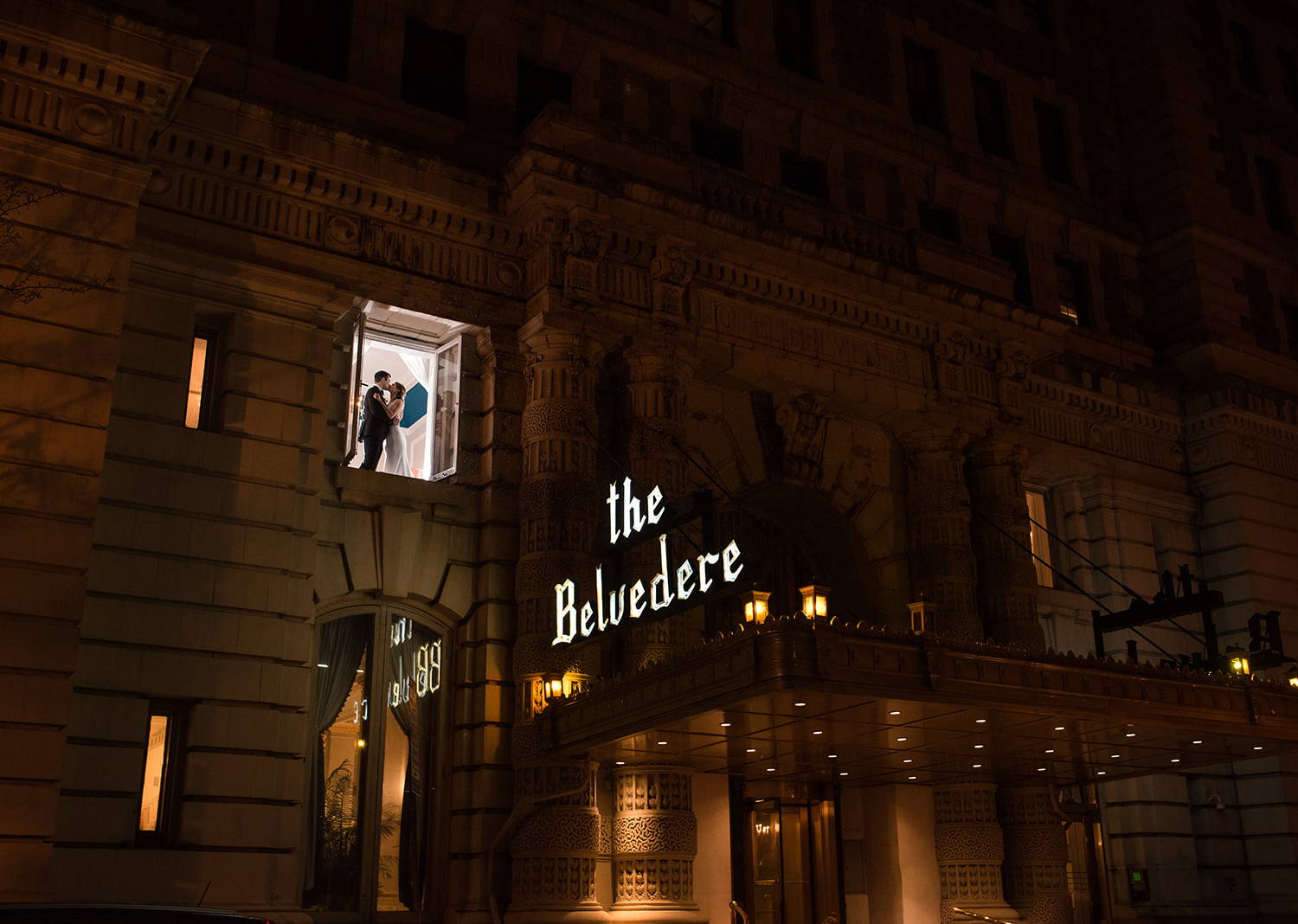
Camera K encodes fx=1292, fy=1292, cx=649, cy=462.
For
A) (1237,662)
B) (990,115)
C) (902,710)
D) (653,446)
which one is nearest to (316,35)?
(653,446)

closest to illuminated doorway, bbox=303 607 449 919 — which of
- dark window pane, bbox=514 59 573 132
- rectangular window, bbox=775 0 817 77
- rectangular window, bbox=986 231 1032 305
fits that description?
dark window pane, bbox=514 59 573 132

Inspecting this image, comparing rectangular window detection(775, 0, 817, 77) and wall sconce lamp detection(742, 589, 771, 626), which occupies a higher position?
rectangular window detection(775, 0, 817, 77)

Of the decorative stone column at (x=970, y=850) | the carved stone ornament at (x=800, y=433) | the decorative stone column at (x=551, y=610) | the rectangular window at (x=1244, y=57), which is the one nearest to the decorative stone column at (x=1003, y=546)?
the decorative stone column at (x=970, y=850)

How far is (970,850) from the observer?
24.0 meters

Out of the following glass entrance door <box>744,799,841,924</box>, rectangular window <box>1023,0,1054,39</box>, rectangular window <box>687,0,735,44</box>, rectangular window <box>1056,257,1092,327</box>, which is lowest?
glass entrance door <box>744,799,841,924</box>

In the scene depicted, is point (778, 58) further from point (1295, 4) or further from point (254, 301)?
point (1295, 4)

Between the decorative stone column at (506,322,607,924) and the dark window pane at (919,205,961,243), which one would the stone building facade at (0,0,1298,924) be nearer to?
the decorative stone column at (506,322,607,924)

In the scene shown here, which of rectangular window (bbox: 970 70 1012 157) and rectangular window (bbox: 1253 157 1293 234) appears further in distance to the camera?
rectangular window (bbox: 1253 157 1293 234)

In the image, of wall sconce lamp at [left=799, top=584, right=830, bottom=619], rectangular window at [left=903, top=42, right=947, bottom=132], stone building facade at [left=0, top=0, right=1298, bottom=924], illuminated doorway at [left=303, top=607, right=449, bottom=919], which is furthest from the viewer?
rectangular window at [left=903, top=42, right=947, bottom=132]

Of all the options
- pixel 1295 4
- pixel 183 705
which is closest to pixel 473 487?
pixel 183 705

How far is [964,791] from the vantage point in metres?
24.5

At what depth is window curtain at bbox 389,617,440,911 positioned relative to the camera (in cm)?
2031

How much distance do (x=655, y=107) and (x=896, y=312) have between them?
21.9ft

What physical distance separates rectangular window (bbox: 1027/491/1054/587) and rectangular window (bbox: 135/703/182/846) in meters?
19.4
